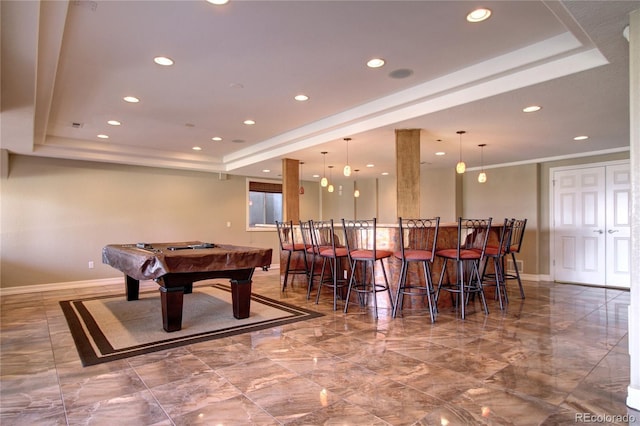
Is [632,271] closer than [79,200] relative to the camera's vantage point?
Yes

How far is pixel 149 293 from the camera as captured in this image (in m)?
5.74

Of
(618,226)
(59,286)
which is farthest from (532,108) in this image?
(59,286)

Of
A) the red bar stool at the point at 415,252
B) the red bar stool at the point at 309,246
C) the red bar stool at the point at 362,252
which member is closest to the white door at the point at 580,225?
the red bar stool at the point at 415,252

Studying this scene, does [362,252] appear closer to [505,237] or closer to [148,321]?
[505,237]

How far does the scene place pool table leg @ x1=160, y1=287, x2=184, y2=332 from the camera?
358cm

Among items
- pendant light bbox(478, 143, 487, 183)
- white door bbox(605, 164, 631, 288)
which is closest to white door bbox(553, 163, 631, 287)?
white door bbox(605, 164, 631, 288)

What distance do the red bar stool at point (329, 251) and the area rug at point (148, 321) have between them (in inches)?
25.9

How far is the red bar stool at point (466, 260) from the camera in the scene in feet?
13.3

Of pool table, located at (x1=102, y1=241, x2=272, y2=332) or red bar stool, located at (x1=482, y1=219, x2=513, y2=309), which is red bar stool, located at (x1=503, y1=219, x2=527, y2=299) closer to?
red bar stool, located at (x1=482, y1=219, x2=513, y2=309)

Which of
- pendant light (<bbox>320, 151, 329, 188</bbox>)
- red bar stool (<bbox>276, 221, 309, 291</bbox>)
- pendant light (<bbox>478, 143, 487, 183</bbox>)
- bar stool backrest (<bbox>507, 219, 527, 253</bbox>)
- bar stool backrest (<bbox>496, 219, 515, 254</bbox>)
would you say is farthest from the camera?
pendant light (<bbox>320, 151, 329, 188</bbox>)

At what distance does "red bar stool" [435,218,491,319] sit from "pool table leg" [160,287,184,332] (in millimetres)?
2896

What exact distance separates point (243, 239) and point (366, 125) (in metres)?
5.20

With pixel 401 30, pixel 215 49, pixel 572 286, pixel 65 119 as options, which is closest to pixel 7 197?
pixel 65 119

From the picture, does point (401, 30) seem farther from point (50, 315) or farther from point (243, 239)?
point (243, 239)
